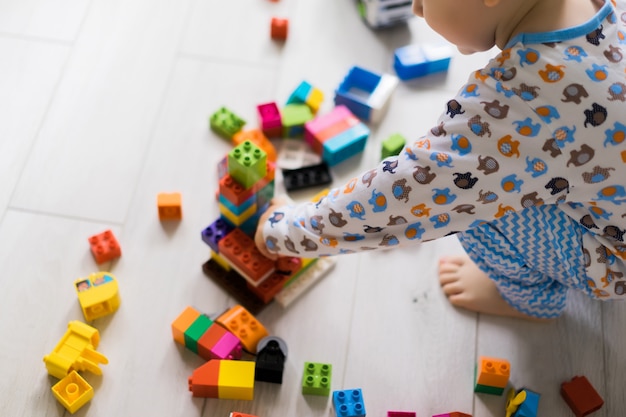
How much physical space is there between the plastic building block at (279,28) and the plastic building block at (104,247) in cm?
60

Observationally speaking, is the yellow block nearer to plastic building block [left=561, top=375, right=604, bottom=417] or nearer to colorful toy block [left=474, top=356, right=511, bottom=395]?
colorful toy block [left=474, top=356, right=511, bottom=395]

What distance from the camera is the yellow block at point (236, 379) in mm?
1129

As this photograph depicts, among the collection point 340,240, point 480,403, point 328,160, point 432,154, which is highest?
point 432,154

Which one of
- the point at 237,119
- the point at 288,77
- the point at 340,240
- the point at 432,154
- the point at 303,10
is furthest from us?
the point at 303,10

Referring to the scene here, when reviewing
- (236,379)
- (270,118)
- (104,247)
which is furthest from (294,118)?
(236,379)

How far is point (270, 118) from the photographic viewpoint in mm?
1445

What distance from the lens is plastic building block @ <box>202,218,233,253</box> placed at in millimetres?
1235

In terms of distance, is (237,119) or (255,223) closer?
(255,223)

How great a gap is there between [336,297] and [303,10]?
72 cm

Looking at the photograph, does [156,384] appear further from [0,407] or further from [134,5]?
[134,5]

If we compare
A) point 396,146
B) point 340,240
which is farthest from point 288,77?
point 340,240

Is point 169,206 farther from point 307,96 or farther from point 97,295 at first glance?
point 307,96

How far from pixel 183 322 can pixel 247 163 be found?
0.92 feet

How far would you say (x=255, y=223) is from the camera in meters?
1.26
